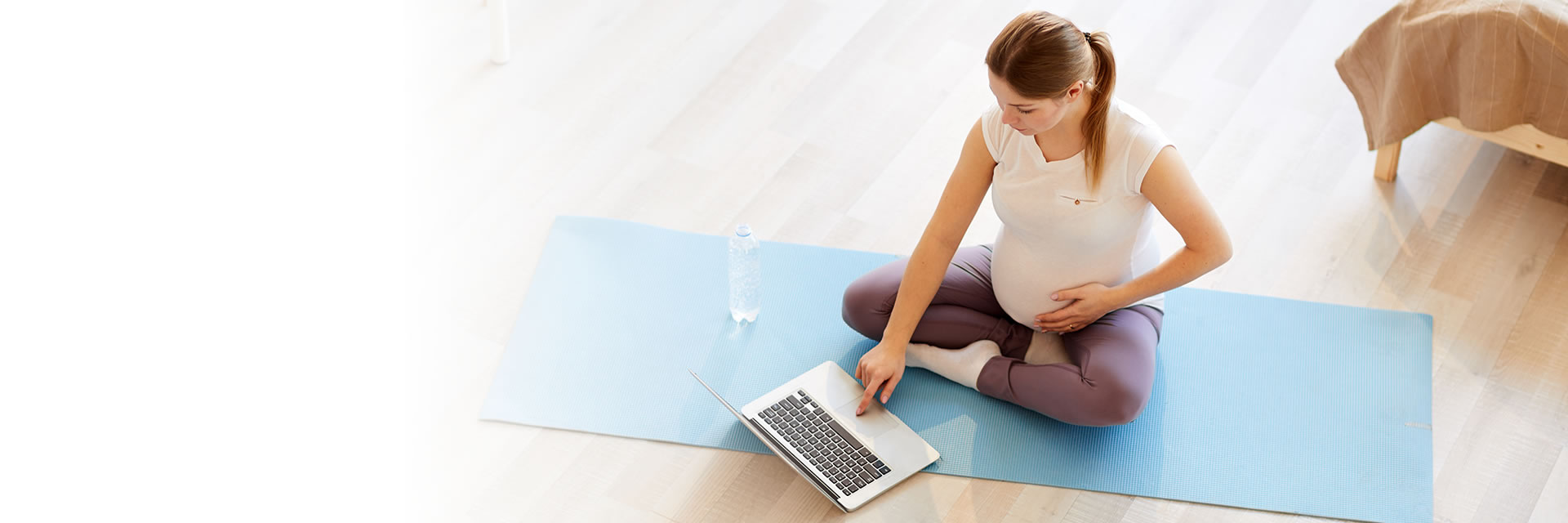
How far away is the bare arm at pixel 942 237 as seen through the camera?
195cm

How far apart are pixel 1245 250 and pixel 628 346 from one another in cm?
115

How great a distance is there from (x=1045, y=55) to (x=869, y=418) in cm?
69

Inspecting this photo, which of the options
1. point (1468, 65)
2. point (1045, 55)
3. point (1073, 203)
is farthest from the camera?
point (1468, 65)

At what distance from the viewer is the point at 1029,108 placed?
5.64ft

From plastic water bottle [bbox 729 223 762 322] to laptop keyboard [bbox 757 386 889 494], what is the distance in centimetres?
26

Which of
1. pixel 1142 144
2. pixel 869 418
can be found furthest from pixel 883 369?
pixel 1142 144

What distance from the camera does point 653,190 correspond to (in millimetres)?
2629

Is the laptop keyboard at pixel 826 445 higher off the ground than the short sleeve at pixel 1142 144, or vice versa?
the short sleeve at pixel 1142 144

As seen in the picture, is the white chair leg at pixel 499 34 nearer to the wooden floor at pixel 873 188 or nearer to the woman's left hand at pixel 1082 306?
the wooden floor at pixel 873 188

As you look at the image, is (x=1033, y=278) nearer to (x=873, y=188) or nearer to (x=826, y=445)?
(x=826, y=445)

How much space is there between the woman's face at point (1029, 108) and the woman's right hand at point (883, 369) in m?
0.47

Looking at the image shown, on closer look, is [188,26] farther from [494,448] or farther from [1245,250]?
[1245,250]

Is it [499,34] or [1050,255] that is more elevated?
[499,34]

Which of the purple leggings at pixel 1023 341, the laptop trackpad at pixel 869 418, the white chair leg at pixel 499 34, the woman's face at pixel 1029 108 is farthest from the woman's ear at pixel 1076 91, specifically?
the white chair leg at pixel 499 34
